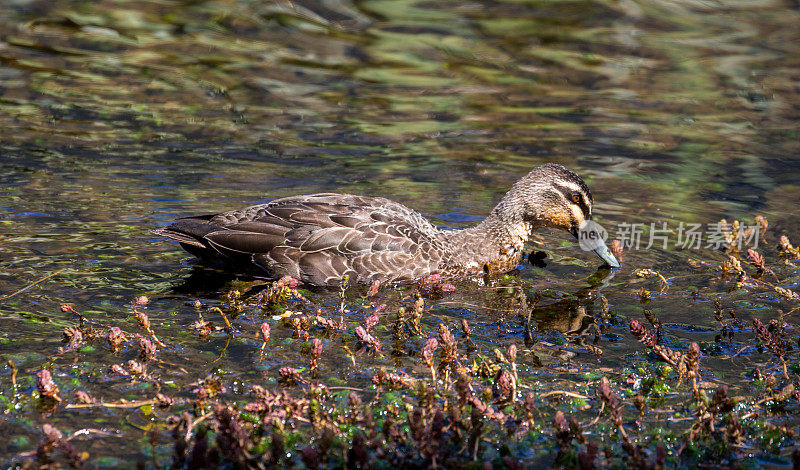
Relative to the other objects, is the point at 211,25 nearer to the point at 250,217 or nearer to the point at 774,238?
the point at 250,217

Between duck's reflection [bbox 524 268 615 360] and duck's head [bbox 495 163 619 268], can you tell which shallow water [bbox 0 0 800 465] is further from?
duck's head [bbox 495 163 619 268]

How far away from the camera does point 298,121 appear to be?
44.9ft

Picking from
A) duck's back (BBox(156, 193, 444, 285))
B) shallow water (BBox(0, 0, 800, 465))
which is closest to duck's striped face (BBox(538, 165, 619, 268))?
shallow water (BBox(0, 0, 800, 465))

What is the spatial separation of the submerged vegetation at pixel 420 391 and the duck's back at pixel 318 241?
1.65 feet

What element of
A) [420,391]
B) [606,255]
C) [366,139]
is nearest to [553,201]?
[606,255]

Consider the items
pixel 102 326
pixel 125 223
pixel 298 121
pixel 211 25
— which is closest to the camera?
pixel 102 326

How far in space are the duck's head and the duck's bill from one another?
132 mm

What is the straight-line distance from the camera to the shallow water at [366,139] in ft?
25.2

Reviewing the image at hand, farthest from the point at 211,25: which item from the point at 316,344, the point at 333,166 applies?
the point at 316,344

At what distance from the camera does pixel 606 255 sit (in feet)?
30.6

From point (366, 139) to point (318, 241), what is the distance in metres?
4.72

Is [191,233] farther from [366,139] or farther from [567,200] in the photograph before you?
[366,139]

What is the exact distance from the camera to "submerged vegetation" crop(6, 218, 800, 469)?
5453 mm

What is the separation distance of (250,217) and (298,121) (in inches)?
199
